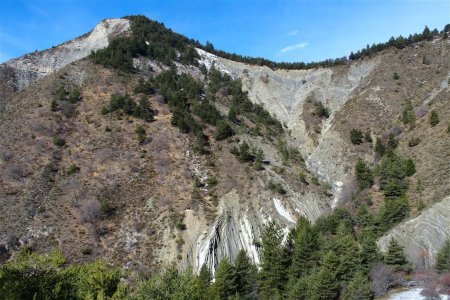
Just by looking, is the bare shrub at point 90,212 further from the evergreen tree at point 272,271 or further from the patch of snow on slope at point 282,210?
the patch of snow on slope at point 282,210

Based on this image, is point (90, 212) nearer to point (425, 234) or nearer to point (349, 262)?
point (349, 262)

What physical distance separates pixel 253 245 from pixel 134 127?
26.7m

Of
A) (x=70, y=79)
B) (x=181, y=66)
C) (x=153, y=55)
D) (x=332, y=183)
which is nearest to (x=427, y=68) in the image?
(x=332, y=183)

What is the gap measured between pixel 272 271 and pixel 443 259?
16.4 m

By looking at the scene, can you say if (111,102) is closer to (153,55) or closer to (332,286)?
(153,55)

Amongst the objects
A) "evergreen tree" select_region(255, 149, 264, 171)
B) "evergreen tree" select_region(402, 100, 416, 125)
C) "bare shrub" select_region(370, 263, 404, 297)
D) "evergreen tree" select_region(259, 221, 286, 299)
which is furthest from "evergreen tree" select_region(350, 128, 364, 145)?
"bare shrub" select_region(370, 263, 404, 297)

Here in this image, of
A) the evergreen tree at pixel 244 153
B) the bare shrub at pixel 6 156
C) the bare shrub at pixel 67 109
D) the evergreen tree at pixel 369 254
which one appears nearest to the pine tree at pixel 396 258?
the evergreen tree at pixel 369 254

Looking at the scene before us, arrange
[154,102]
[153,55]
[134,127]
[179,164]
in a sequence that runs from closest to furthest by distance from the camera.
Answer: [179,164]
[134,127]
[154,102]
[153,55]

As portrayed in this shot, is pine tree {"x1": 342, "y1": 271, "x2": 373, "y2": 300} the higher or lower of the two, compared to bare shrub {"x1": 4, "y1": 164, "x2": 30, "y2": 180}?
lower

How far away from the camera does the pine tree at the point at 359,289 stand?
35.6 meters

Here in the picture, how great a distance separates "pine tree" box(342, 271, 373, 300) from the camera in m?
35.6

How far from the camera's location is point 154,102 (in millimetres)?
72438

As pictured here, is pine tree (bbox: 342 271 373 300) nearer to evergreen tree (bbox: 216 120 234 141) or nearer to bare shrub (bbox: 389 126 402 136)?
evergreen tree (bbox: 216 120 234 141)

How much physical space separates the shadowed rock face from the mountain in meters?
0.13
